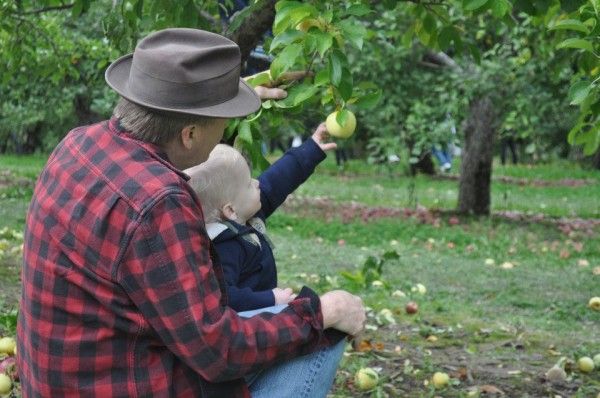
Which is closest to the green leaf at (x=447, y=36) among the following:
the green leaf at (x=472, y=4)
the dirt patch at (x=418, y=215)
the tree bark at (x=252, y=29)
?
the tree bark at (x=252, y=29)

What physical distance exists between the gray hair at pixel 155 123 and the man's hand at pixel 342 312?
522 millimetres

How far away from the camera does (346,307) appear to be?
2172 millimetres

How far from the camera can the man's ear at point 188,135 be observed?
2.02 m

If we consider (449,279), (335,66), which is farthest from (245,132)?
(449,279)

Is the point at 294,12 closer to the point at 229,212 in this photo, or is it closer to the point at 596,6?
the point at 229,212

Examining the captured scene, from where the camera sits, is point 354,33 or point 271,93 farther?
point 271,93

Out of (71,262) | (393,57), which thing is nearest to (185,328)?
(71,262)

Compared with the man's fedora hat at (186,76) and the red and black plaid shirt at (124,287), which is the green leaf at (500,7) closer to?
the man's fedora hat at (186,76)

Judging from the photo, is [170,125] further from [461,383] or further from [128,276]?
[461,383]

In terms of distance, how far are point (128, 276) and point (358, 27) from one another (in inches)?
41.6

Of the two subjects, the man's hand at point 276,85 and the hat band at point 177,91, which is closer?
the hat band at point 177,91

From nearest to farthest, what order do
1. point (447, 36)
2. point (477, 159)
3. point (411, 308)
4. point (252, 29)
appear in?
point (252, 29), point (447, 36), point (411, 308), point (477, 159)

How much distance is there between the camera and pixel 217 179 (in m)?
2.36

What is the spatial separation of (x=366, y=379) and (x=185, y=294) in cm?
177
